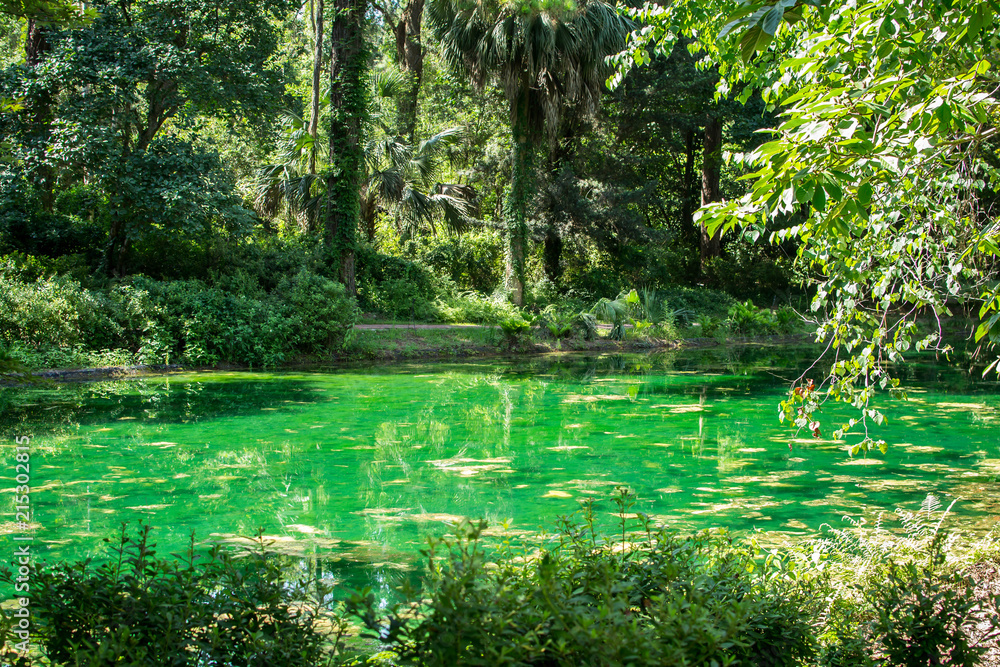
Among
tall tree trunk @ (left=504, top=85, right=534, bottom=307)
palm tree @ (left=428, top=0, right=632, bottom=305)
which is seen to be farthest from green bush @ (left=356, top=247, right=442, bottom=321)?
palm tree @ (left=428, top=0, right=632, bottom=305)

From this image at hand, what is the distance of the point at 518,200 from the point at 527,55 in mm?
3718

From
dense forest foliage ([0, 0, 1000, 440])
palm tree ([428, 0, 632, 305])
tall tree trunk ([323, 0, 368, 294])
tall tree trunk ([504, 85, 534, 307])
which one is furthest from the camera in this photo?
tall tree trunk ([504, 85, 534, 307])

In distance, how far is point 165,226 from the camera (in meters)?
14.6

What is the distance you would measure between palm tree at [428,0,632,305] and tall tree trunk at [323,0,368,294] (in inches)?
98.5

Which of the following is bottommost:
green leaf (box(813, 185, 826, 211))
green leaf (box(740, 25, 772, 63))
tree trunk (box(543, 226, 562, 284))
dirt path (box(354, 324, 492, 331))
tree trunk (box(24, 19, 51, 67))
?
dirt path (box(354, 324, 492, 331))

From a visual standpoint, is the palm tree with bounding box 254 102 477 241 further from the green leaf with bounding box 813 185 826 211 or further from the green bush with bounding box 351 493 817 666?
the green leaf with bounding box 813 185 826 211

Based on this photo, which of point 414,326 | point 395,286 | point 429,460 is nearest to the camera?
point 429,460

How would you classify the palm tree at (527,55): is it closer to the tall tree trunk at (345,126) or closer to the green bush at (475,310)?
the green bush at (475,310)

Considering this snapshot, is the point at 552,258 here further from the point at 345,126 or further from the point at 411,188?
the point at 345,126

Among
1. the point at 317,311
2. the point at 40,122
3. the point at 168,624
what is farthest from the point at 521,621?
the point at 40,122

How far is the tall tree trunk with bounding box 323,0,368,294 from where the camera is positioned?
55.7 ft

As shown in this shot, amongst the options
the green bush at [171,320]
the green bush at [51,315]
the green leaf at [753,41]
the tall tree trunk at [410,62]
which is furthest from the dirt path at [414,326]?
the green leaf at [753,41]

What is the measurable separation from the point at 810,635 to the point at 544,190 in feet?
65.9

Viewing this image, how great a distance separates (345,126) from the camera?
56.2 ft
